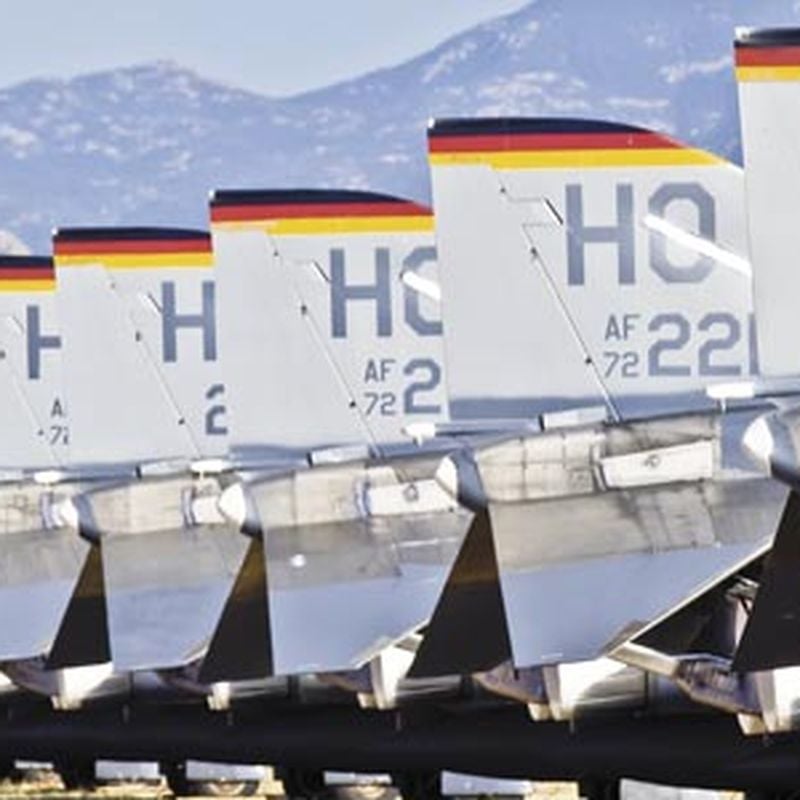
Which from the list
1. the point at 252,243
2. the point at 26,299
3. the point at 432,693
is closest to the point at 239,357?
the point at 252,243

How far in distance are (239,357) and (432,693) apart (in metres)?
4.00

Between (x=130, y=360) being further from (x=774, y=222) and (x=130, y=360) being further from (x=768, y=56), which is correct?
(x=774, y=222)

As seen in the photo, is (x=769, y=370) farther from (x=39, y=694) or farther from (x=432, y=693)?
(x=39, y=694)

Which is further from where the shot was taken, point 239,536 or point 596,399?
point 239,536

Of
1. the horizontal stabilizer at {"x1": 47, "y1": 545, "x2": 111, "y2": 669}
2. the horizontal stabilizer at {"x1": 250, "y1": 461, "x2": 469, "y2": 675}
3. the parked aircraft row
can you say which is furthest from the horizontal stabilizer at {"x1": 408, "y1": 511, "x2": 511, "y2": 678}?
the horizontal stabilizer at {"x1": 47, "y1": 545, "x2": 111, "y2": 669}

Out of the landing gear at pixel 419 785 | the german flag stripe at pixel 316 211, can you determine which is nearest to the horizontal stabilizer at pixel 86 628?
the german flag stripe at pixel 316 211

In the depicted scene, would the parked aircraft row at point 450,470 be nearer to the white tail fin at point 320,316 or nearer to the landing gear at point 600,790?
the white tail fin at point 320,316

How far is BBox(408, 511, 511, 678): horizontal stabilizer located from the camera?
2455 cm

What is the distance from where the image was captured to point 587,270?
26109 mm

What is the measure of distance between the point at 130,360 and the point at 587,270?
325 inches

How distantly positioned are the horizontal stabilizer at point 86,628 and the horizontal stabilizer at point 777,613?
9.18 meters

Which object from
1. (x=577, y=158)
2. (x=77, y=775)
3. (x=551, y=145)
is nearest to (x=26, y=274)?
(x=77, y=775)

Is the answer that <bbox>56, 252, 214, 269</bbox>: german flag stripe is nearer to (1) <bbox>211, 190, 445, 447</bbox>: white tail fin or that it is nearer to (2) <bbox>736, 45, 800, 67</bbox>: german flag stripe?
(1) <bbox>211, 190, 445, 447</bbox>: white tail fin

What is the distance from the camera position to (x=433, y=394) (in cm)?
2994
